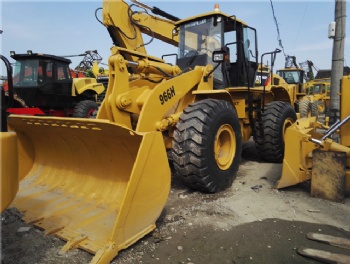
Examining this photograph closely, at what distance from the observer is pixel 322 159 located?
390cm

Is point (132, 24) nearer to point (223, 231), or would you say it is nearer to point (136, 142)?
point (136, 142)

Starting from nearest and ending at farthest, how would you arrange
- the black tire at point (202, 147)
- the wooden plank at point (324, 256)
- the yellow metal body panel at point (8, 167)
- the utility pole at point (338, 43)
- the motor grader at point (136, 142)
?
the yellow metal body panel at point (8, 167)
the wooden plank at point (324, 256)
the motor grader at point (136, 142)
the black tire at point (202, 147)
the utility pole at point (338, 43)

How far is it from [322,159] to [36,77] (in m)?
8.65

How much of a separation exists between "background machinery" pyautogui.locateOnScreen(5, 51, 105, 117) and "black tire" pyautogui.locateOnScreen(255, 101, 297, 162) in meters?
6.34

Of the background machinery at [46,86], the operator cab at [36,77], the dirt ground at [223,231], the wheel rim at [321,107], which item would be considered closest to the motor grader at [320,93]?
the wheel rim at [321,107]

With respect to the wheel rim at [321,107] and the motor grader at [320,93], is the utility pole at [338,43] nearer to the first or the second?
the motor grader at [320,93]

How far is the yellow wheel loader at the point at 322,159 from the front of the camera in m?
3.83

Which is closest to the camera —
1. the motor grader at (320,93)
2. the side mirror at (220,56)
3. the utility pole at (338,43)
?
the side mirror at (220,56)

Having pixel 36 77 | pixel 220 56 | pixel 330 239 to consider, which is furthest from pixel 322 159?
pixel 36 77

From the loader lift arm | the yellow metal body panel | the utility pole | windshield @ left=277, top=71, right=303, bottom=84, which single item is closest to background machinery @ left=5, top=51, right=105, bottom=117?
the loader lift arm

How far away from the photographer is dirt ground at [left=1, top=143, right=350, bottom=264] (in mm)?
2646

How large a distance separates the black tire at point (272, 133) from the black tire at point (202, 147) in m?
1.66

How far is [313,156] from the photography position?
3955 millimetres

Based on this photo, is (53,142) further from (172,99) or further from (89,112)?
(89,112)
